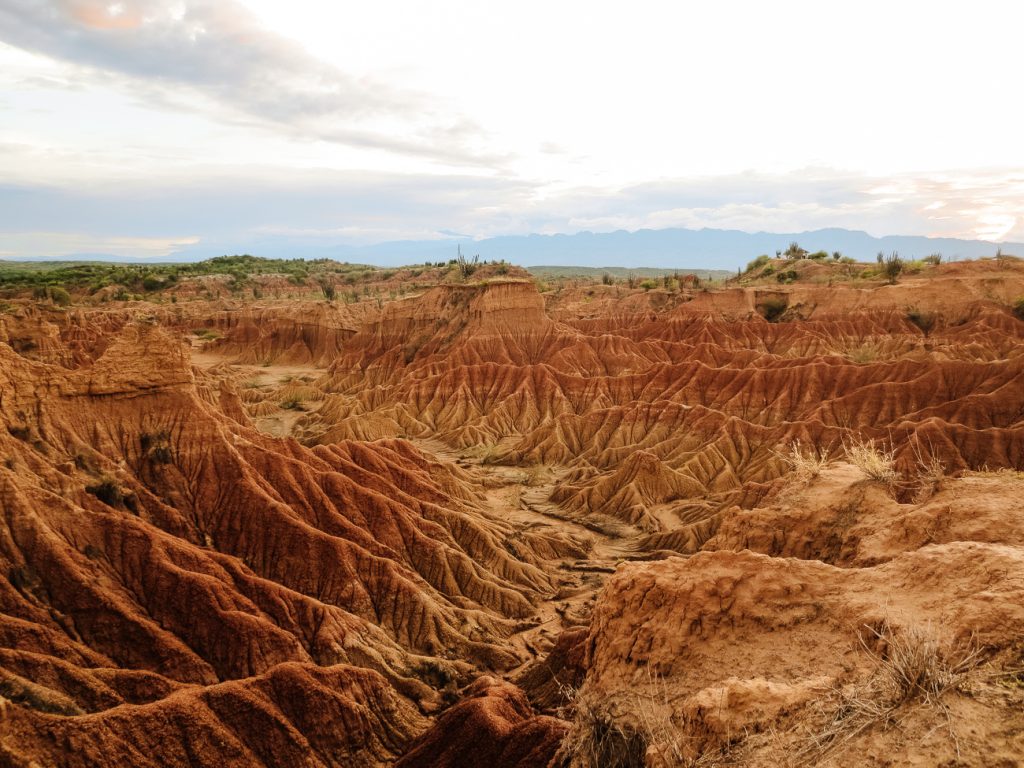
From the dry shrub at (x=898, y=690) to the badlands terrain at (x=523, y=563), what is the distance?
0.04 metres

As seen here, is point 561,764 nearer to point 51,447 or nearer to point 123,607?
point 123,607

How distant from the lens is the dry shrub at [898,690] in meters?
7.29

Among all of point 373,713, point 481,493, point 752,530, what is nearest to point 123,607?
point 373,713

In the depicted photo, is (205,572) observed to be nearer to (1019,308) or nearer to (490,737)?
(490,737)

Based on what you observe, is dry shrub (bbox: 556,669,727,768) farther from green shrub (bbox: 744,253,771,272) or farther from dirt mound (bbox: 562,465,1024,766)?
green shrub (bbox: 744,253,771,272)

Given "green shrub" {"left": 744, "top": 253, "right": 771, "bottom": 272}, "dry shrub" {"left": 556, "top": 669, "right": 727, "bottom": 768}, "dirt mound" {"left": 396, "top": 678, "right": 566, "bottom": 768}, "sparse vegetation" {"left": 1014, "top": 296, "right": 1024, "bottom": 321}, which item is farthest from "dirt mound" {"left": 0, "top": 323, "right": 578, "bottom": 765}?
"green shrub" {"left": 744, "top": 253, "right": 771, "bottom": 272}

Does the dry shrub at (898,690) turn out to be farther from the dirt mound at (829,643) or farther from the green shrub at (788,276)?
the green shrub at (788,276)

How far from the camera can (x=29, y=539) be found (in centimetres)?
2130

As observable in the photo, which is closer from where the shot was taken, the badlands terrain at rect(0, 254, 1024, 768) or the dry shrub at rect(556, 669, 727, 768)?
the dry shrub at rect(556, 669, 727, 768)

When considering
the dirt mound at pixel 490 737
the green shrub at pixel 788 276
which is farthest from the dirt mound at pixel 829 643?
the green shrub at pixel 788 276

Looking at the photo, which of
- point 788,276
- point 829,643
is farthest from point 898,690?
point 788,276

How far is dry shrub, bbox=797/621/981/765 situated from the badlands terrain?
4 centimetres

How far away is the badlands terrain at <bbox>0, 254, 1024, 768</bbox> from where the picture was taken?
947 centimetres

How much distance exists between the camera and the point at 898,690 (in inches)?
295
